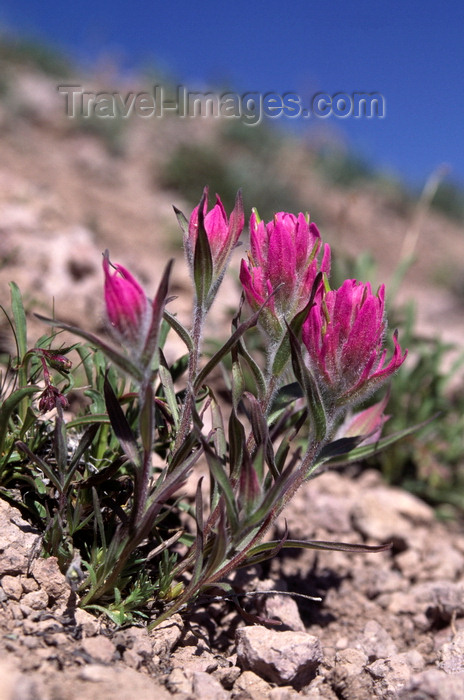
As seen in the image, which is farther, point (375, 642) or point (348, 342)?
point (375, 642)

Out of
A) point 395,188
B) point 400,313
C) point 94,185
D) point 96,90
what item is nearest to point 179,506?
point 400,313

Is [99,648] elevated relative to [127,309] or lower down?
lower down

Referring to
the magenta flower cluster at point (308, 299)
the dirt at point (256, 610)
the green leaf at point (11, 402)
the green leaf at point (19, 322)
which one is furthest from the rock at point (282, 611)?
the green leaf at point (19, 322)

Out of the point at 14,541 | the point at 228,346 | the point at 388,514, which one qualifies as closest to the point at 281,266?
the point at 228,346

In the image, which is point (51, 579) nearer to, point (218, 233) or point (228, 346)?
point (228, 346)

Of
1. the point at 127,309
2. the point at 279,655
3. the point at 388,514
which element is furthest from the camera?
the point at 388,514

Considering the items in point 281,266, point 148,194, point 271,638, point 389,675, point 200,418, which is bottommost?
point 389,675

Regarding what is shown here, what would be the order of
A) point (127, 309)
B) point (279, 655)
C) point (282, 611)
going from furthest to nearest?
1. point (282, 611)
2. point (279, 655)
3. point (127, 309)

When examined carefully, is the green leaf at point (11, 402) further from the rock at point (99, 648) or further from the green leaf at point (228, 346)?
the rock at point (99, 648)
